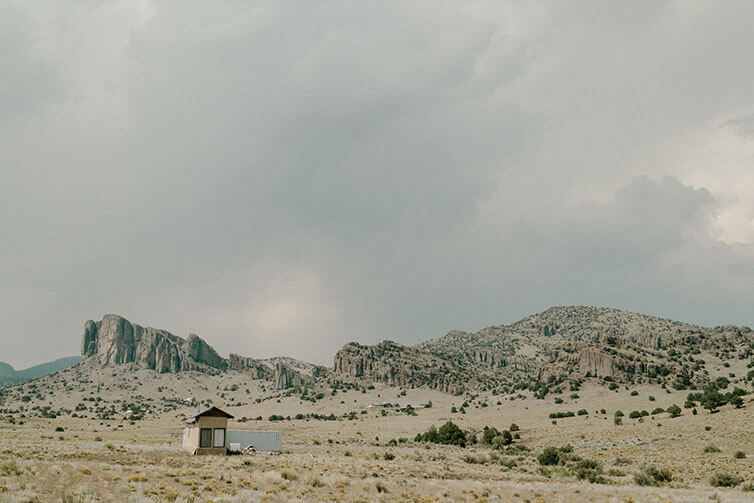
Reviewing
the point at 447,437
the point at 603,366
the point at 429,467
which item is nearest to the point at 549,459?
the point at 429,467

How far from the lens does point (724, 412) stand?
2447 inches

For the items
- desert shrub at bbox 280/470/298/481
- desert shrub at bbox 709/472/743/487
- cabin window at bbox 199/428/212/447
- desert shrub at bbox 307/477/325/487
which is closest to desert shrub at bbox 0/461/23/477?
desert shrub at bbox 280/470/298/481

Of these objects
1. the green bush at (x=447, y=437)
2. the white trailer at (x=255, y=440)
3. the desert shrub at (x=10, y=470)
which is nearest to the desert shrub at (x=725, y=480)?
the white trailer at (x=255, y=440)

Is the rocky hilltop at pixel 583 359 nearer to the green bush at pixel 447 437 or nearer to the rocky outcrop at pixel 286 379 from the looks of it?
the rocky outcrop at pixel 286 379

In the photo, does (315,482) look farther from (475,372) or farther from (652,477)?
(475,372)

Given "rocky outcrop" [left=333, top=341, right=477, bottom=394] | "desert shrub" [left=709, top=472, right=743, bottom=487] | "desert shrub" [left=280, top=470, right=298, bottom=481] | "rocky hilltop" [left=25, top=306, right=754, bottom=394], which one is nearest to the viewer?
"desert shrub" [left=280, top=470, right=298, bottom=481]

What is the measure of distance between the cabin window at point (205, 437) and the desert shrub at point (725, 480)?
112 ft

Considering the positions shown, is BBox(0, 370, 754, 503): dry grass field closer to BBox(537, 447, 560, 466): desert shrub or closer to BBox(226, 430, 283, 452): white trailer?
BBox(537, 447, 560, 466): desert shrub

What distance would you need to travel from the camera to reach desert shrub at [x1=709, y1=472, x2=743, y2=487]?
3086 centimetres

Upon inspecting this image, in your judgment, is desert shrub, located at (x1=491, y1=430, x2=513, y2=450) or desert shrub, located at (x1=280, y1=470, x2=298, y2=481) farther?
desert shrub, located at (x1=491, y1=430, x2=513, y2=450)

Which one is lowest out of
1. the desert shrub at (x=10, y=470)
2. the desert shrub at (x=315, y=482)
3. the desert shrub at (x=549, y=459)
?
the desert shrub at (x=549, y=459)

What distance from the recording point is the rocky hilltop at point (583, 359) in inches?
4262

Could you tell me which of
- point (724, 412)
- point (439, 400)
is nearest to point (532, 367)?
point (439, 400)

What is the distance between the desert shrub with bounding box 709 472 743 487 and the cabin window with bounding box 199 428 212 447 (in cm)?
3425
